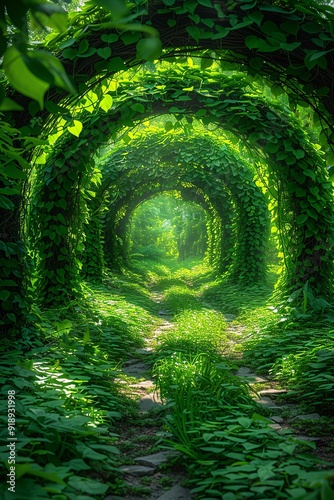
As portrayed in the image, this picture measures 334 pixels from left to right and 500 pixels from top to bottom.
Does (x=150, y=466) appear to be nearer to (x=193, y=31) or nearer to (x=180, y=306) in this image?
(x=193, y=31)

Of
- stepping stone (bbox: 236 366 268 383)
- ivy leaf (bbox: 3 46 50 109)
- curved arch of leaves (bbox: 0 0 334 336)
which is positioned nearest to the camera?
ivy leaf (bbox: 3 46 50 109)

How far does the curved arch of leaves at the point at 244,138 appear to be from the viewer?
16.5ft

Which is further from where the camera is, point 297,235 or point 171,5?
point 297,235

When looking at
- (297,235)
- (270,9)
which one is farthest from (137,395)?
(297,235)

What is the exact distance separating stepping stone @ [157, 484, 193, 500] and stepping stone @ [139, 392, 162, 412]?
1.10 metres

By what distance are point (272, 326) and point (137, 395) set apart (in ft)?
7.96

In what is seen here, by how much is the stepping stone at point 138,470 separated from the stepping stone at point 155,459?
0.04 metres

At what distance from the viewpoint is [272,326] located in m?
5.30

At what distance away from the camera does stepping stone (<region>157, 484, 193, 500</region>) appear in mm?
1854

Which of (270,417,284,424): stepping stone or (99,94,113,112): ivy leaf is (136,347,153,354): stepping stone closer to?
(270,417,284,424): stepping stone

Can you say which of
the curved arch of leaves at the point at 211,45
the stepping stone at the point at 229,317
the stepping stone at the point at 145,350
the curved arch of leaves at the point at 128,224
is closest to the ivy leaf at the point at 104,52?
the curved arch of leaves at the point at 211,45

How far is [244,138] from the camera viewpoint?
5.49 metres

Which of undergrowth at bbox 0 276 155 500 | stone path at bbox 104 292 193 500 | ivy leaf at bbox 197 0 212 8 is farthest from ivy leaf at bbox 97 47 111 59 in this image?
stone path at bbox 104 292 193 500

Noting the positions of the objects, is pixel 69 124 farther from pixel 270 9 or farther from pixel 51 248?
pixel 51 248
